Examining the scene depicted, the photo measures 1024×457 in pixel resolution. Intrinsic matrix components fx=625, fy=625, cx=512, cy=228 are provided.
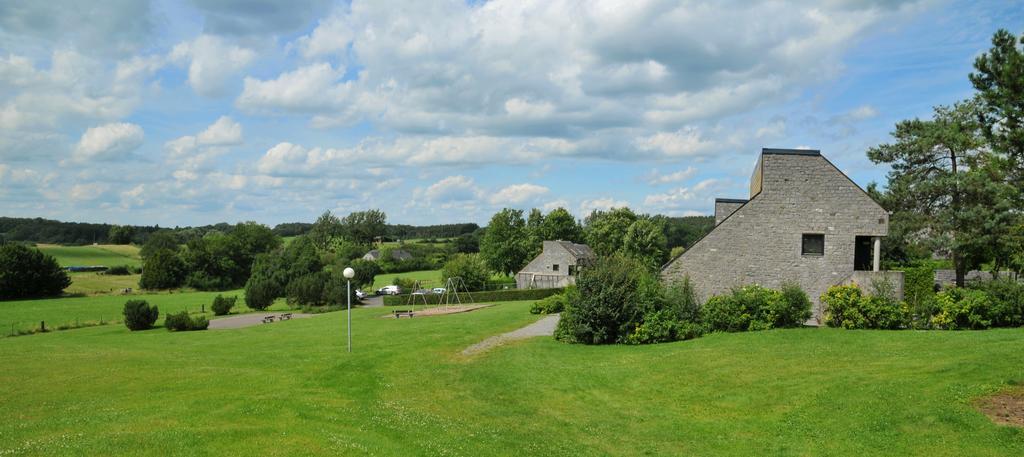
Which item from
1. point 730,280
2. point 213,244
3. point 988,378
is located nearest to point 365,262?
point 213,244

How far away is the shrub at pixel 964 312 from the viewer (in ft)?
70.5

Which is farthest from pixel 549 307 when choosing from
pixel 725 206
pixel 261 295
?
pixel 261 295

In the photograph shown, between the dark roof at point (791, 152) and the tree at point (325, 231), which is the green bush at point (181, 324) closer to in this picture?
the dark roof at point (791, 152)

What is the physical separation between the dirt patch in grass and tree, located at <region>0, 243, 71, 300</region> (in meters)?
90.0

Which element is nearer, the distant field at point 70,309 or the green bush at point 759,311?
the green bush at point 759,311

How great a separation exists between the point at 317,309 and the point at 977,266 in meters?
48.7

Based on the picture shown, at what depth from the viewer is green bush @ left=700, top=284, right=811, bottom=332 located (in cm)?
2233

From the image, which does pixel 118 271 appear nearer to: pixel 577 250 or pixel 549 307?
pixel 577 250

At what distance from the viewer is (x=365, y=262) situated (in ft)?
255

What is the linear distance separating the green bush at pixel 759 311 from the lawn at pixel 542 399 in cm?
122

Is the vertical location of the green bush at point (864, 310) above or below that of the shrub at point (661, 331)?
above

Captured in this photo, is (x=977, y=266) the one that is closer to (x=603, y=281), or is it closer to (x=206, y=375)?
(x=603, y=281)

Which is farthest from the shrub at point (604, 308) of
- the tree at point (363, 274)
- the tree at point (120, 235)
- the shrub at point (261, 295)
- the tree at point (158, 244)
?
the tree at point (120, 235)

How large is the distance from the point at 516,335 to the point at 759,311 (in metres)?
9.82
